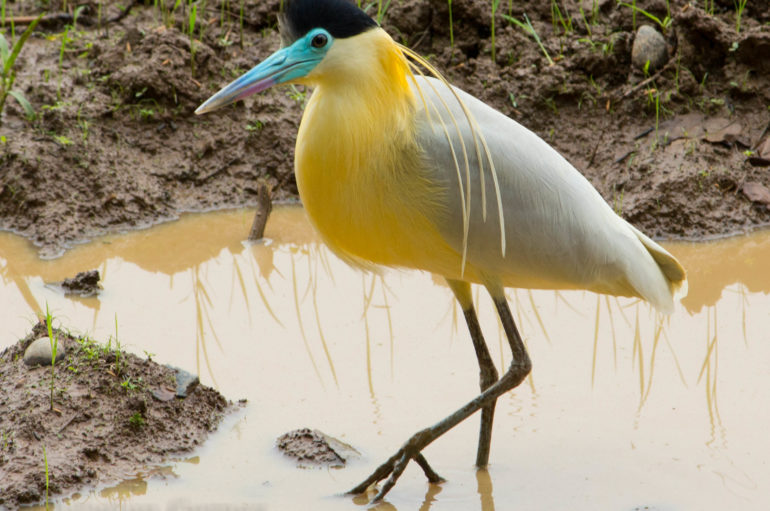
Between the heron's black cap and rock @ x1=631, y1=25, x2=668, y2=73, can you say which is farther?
rock @ x1=631, y1=25, x2=668, y2=73

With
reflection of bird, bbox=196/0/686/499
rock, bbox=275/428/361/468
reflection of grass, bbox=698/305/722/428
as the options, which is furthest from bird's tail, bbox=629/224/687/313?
rock, bbox=275/428/361/468

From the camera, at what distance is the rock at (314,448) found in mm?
3836

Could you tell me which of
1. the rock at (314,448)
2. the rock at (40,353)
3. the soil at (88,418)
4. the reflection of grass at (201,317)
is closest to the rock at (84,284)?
the reflection of grass at (201,317)

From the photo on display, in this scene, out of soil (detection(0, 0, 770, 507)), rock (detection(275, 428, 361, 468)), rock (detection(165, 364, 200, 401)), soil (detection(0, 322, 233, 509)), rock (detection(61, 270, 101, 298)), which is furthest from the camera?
soil (detection(0, 0, 770, 507))

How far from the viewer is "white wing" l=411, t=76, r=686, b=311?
357 centimetres

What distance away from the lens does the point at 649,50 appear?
682cm

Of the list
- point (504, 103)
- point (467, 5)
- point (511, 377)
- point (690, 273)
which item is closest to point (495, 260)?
point (511, 377)

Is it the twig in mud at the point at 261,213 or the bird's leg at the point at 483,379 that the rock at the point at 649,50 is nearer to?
the twig in mud at the point at 261,213

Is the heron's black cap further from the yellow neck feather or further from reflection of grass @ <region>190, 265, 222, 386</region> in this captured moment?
reflection of grass @ <region>190, 265, 222, 386</region>

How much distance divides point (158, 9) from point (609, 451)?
16.3ft

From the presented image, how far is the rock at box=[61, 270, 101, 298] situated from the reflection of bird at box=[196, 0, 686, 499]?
6.01 ft

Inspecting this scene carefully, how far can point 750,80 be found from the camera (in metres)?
6.78

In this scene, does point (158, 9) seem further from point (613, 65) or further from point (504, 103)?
point (613, 65)

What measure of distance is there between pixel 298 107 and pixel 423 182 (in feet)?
11.8
